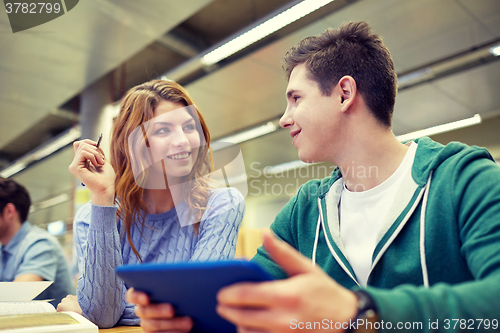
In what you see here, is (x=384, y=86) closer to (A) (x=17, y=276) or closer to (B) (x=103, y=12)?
(A) (x=17, y=276)

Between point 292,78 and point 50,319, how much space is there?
2.78 ft

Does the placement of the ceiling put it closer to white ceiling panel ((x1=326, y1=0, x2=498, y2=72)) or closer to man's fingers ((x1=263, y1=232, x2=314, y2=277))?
white ceiling panel ((x1=326, y1=0, x2=498, y2=72))

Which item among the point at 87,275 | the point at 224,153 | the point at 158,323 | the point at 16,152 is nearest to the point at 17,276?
the point at 87,275

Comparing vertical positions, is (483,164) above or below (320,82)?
below

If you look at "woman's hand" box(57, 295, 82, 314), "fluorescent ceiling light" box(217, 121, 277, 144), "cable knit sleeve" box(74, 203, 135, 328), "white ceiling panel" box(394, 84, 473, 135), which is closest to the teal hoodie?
"cable knit sleeve" box(74, 203, 135, 328)

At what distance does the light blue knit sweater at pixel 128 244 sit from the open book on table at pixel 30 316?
0.40ft

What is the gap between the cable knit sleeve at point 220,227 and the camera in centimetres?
99

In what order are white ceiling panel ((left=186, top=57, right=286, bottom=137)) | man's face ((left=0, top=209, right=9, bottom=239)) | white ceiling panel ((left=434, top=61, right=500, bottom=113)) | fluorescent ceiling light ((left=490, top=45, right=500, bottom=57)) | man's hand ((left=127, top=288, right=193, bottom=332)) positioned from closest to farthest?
man's hand ((left=127, top=288, right=193, bottom=332)) → man's face ((left=0, top=209, right=9, bottom=239)) → fluorescent ceiling light ((left=490, top=45, right=500, bottom=57)) → white ceiling panel ((left=186, top=57, right=286, bottom=137)) → white ceiling panel ((left=434, top=61, right=500, bottom=113))

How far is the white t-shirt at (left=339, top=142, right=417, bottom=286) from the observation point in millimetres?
783

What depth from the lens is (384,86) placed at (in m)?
0.95

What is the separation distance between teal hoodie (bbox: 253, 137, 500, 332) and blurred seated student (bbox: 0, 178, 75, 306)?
4.57ft

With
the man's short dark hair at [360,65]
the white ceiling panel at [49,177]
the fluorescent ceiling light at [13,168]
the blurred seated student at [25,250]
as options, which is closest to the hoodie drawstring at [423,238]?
the man's short dark hair at [360,65]

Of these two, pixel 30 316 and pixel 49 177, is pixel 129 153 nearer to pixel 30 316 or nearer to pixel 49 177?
pixel 30 316

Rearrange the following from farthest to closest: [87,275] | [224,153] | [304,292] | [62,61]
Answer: [62,61] < [224,153] < [87,275] < [304,292]
